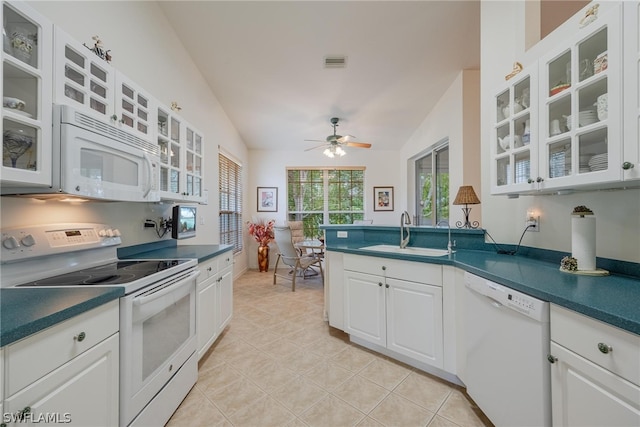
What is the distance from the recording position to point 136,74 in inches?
75.2

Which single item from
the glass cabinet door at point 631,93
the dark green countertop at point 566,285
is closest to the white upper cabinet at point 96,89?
the dark green countertop at point 566,285

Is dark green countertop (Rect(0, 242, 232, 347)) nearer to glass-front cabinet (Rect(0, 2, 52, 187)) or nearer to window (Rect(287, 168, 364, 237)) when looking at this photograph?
glass-front cabinet (Rect(0, 2, 52, 187))

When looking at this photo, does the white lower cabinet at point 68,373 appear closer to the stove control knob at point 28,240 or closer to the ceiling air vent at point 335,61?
the stove control knob at point 28,240

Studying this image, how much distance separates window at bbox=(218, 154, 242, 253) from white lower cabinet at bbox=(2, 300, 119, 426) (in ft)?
8.84

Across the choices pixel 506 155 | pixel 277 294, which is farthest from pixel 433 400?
pixel 277 294

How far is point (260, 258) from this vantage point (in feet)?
16.6

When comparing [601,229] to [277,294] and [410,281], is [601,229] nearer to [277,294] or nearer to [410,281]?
[410,281]

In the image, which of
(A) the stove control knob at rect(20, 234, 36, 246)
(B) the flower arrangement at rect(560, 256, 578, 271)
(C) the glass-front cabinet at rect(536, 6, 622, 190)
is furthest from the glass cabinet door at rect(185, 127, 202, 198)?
(B) the flower arrangement at rect(560, 256, 578, 271)

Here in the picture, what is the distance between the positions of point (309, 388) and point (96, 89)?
7.38 ft

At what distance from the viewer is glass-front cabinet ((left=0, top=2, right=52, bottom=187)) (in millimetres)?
944

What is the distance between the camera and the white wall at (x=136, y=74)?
4.30 ft

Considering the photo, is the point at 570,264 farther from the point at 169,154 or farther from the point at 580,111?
the point at 169,154

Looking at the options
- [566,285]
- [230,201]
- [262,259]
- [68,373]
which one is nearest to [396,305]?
[566,285]

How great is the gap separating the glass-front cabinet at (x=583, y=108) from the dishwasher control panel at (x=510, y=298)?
0.61 metres
